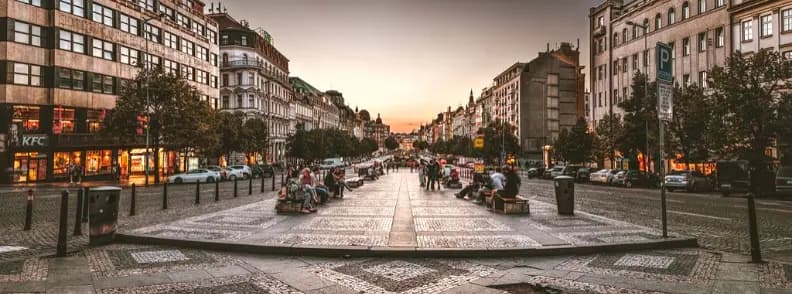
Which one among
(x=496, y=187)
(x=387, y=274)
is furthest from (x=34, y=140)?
(x=387, y=274)

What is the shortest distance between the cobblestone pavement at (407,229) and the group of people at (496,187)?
78 cm

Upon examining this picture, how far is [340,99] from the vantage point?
6959 inches

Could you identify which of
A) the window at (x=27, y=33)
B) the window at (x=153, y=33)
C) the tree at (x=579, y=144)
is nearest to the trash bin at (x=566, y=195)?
the window at (x=27, y=33)

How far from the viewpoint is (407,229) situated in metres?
11.5

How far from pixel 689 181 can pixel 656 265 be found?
2752 cm

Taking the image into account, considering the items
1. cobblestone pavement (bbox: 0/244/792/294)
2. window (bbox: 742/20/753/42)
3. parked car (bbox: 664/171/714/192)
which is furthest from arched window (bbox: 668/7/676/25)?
cobblestone pavement (bbox: 0/244/792/294)

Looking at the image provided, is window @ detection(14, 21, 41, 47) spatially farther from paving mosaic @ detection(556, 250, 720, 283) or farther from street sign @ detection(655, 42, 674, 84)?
paving mosaic @ detection(556, 250, 720, 283)

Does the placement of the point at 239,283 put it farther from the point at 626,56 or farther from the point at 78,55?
the point at 626,56

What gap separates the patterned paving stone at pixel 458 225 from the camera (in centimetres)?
1151

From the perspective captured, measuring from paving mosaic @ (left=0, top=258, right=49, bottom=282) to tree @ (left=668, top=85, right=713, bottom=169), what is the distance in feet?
108

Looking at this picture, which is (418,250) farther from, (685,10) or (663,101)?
(685,10)

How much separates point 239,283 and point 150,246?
13.0 ft

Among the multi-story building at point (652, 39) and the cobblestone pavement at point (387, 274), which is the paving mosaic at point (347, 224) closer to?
the cobblestone pavement at point (387, 274)

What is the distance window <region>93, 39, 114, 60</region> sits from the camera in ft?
143
